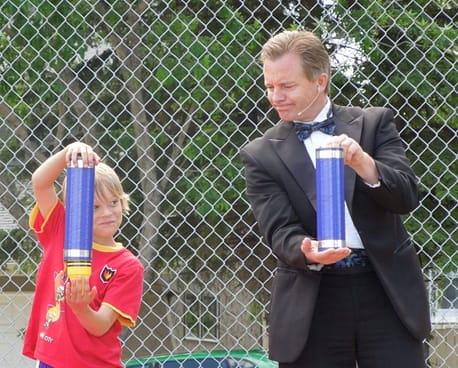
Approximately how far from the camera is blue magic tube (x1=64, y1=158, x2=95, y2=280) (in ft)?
8.80

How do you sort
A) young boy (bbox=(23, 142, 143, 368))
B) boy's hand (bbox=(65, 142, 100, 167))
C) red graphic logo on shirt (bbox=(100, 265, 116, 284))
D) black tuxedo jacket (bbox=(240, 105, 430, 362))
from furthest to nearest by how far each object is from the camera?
red graphic logo on shirt (bbox=(100, 265, 116, 284)) → young boy (bbox=(23, 142, 143, 368)) → black tuxedo jacket (bbox=(240, 105, 430, 362)) → boy's hand (bbox=(65, 142, 100, 167))

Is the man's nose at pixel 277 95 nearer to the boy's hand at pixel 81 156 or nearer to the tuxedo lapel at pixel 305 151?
the tuxedo lapel at pixel 305 151

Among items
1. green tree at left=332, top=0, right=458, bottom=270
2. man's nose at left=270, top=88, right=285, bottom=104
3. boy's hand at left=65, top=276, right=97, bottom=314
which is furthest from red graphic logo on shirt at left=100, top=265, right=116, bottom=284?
green tree at left=332, top=0, right=458, bottom=270

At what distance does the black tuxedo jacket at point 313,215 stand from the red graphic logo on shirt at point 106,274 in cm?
57

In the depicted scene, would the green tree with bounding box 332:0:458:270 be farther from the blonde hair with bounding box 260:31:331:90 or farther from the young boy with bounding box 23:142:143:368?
the young boy with bounding box 23:142:143:368

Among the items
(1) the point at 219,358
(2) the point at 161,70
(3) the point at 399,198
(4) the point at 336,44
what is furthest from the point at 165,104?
(3) the point at 399,198

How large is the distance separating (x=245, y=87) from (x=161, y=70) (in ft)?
1.58

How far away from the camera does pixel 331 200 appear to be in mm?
2656

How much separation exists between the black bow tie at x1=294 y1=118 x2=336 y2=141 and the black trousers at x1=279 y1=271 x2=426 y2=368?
472 millimetres

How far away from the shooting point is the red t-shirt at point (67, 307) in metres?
3.15

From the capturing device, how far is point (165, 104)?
211 inches

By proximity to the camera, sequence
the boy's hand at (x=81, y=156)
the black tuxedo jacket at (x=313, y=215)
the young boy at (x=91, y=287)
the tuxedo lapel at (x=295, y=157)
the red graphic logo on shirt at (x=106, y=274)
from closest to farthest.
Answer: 1. the boy's hand at (x=81, y=156)
2. the black tuxedo jacket at (x=313, y=215)
3. the tuxedo lapel at (x=295, y=157)
4. the young boy at (x=91, y=287)
5. the red graphic logo on shirt at (x=106, y=274)

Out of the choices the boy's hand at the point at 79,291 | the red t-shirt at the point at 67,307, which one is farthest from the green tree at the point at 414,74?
the boy's hand at the point at 79,291

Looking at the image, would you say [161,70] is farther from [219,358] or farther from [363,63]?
[219,358]
